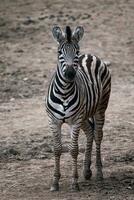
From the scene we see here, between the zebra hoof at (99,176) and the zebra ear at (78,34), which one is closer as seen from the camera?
the zebra ear at (78,34)

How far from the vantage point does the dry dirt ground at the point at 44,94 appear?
873 centimetres

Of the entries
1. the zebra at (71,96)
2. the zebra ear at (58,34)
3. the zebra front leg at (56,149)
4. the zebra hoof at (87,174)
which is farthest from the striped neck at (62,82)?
the zebra hoof at (87,174)

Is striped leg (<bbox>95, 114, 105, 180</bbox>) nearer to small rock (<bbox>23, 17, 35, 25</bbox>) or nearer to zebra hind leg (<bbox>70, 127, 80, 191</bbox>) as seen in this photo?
zebra hind leg (<bbox>70, 127, 80, 191</bbox>)

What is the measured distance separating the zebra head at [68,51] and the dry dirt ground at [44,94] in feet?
4.79

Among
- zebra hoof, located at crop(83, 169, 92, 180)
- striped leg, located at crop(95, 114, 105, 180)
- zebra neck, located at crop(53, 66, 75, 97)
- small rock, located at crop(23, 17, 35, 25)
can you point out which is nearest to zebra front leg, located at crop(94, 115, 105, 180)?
striped leg, located at crop(95, 114, 105, 180)

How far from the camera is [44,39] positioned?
17625 millimetres

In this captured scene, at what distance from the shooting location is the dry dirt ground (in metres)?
8.73

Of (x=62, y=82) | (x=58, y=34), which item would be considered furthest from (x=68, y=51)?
(x=62, y=82)

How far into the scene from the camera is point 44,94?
45.4ft

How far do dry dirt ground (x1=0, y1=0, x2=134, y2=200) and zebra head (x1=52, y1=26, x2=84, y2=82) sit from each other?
146cm

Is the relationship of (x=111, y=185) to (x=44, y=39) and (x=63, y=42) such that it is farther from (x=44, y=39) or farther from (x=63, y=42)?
(x=44, y=39)

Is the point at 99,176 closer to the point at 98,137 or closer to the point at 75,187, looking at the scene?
the point at 98,137

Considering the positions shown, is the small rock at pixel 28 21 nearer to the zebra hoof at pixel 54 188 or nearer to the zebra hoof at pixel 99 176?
the zebra hoof at pixel 99 176

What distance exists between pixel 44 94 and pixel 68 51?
Answer: 5.72m
